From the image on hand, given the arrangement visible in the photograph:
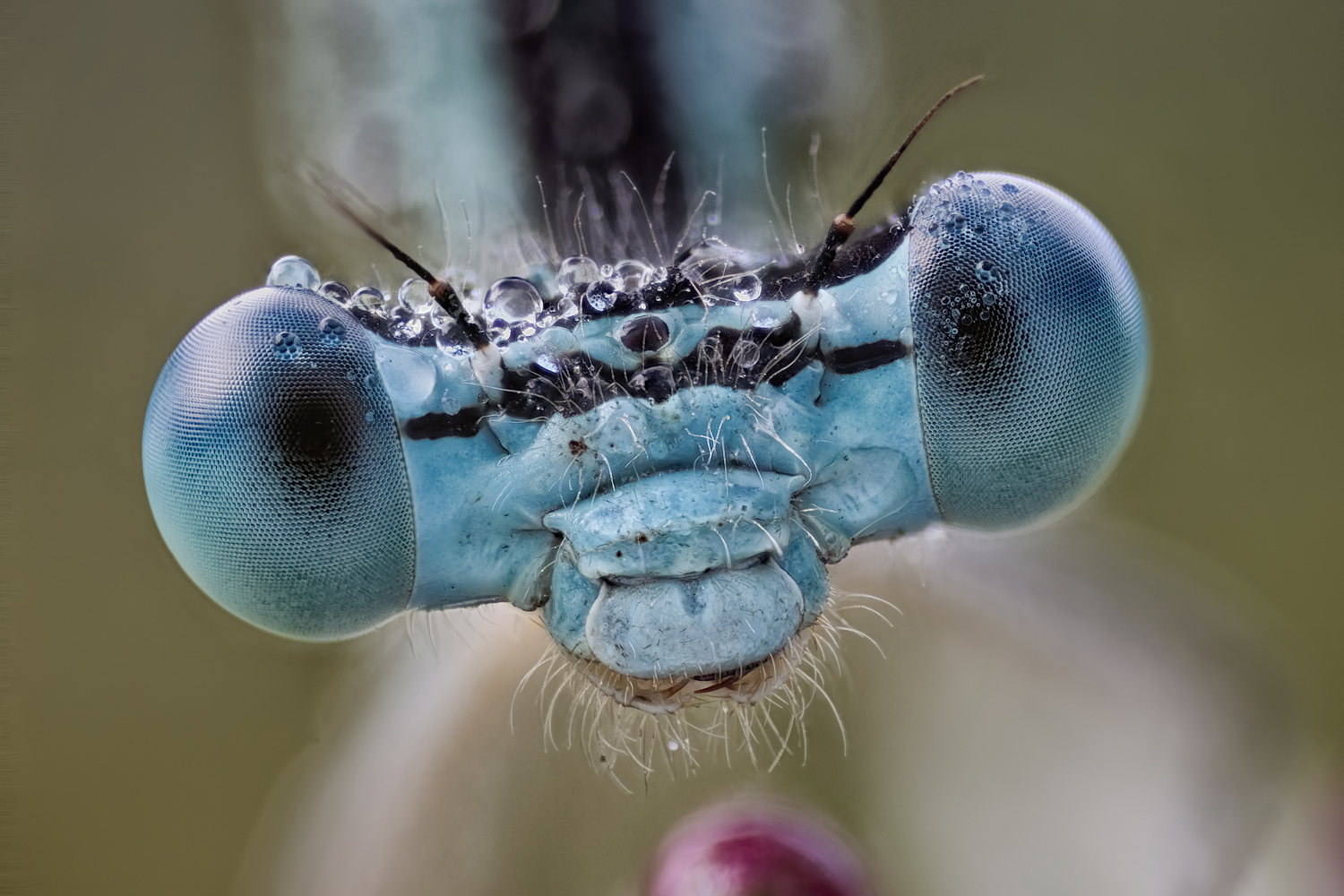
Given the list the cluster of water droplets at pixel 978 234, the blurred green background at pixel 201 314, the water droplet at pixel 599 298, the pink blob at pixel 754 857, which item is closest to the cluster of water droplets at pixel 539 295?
the water droplet at pixel 599 298

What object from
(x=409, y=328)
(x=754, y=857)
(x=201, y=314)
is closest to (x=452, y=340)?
(x=409, y=328)

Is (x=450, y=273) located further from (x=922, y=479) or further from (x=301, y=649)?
(x=301, y=649)

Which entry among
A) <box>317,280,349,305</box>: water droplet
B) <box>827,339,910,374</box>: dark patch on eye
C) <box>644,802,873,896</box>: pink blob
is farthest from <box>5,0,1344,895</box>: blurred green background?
<box>827,339,910,374</box>: dark patch on eye

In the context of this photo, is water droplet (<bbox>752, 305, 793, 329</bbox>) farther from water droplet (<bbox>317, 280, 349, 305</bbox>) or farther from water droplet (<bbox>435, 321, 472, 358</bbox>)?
water droplet (<bbox>317, 280, 349, 305</bbox>)

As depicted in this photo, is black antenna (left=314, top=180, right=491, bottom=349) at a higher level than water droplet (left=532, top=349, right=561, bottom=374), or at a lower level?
higher

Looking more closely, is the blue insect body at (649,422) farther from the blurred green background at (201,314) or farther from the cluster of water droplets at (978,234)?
the blurred green background at (201,314)

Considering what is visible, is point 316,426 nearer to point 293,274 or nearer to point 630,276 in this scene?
point 293,274

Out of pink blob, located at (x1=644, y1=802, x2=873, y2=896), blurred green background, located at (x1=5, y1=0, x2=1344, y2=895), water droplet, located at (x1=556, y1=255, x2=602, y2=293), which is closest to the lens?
water droplet, located at (x1=556, y1=255, x2=602, y2=293)
